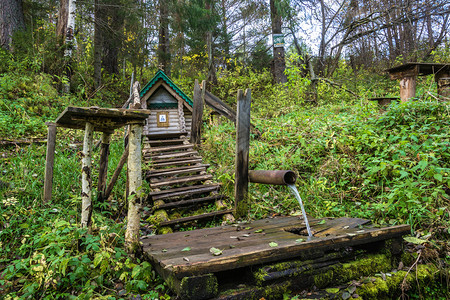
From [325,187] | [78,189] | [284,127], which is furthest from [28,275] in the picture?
[284,127]

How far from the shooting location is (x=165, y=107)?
877cm

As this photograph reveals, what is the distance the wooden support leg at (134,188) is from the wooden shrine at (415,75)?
6.47 meters

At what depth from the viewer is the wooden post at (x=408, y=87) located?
6430 millimetres

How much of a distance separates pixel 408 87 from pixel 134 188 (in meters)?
6.77

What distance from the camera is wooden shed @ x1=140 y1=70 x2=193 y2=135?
8.48m

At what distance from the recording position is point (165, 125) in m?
8.62

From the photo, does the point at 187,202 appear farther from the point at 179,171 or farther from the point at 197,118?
the point at 197,118

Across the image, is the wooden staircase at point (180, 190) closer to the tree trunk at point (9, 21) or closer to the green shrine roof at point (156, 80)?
the green shrine roof at point (156, 80)

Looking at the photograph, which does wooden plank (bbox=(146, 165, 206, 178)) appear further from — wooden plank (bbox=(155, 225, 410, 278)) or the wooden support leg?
wooden plank (bbox=(155, 225, 410, 278))

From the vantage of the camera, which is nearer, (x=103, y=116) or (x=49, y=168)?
(x=103, y=116)

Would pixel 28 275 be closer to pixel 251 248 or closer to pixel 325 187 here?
pixel 251 248

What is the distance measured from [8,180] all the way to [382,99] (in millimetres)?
8577

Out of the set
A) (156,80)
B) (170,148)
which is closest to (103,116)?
(170,148)

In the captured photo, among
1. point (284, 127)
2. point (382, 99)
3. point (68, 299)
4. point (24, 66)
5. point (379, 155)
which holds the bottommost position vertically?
point (68, 299)
